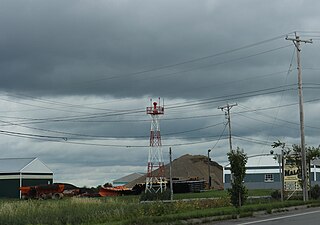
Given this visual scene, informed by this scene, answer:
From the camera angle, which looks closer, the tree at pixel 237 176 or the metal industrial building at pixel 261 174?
the tree at pixel 237 176

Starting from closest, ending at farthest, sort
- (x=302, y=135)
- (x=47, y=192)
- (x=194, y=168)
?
(x=302, y=135), (x=47, y=192), (x=194, y=168)

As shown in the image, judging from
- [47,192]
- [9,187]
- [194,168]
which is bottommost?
[47,192]

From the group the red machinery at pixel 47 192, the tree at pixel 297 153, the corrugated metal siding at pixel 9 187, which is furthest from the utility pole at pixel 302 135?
the corrugated metal siding at pixel 9 187

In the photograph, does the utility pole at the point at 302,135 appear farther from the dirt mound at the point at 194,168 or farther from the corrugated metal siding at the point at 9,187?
the dirt mound at the point at 194,168

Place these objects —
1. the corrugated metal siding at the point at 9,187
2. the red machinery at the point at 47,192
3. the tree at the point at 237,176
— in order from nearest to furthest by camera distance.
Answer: the tree at the point at 237,176, the red machinery at the point at 47,192, the corrugated metal siding at the point at 9,187

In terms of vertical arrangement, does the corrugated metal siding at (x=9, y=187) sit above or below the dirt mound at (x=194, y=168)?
below

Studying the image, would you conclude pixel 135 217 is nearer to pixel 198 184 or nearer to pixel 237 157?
pixel 237 157

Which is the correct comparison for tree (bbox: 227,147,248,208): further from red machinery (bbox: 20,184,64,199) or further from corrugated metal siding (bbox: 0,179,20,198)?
corrugated metal siding (bbox: 0,179,20,198)

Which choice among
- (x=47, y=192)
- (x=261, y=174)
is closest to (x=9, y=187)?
(x=47, y=192)

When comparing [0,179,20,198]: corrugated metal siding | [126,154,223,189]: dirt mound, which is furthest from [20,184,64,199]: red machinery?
[126,154,223,189]: dirt mound

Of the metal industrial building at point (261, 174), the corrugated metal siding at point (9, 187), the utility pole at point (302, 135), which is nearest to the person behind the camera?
the utility pole at point (302, 135)

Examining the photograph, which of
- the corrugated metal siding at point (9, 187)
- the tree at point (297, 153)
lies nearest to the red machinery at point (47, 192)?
the corrugated metal siding at point (9, 187)

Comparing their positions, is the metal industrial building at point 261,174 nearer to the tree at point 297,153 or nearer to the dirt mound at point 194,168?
the dirt mound at point 194,168

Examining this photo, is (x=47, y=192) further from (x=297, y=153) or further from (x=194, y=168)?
(x=194, y=168)
